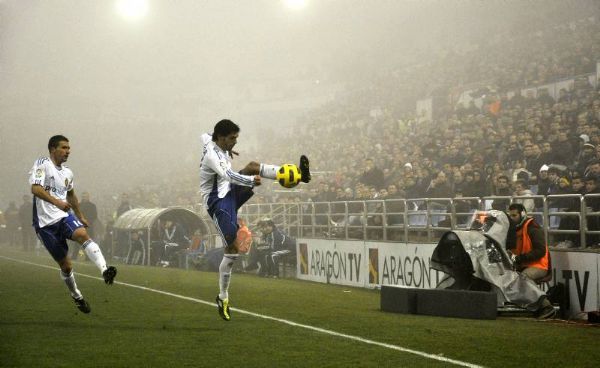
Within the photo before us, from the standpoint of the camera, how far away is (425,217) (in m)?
19.5

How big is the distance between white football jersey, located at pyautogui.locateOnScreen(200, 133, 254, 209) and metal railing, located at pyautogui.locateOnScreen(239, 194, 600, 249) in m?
5.52

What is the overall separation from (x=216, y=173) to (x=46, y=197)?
2414 millimetres

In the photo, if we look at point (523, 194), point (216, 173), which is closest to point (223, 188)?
point (216, 173)

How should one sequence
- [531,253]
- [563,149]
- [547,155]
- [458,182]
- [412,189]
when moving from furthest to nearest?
[412,189], [458,182], [563,149], [547,155], [531,253]

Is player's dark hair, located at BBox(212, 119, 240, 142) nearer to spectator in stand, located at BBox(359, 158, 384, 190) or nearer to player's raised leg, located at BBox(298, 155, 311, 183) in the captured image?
player's raised leg, located at BBox(298, 155, 311, 183)

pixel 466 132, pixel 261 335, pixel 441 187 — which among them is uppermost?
pixel 466 132

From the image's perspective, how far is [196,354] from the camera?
9.04 meters

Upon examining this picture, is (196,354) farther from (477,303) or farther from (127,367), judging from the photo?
(477,303)

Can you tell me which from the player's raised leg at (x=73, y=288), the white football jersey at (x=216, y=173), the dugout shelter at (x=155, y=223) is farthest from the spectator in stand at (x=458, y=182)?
the dugout shelter at (x=155, y=223)

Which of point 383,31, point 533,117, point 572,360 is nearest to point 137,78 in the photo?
point 383,31

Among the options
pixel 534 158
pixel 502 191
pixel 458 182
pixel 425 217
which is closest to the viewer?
pixel 502 191

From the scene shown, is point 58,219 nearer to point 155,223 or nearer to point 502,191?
point 502,191

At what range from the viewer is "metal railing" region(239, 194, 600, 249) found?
1461 cm

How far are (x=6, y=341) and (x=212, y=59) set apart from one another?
52.7 m
